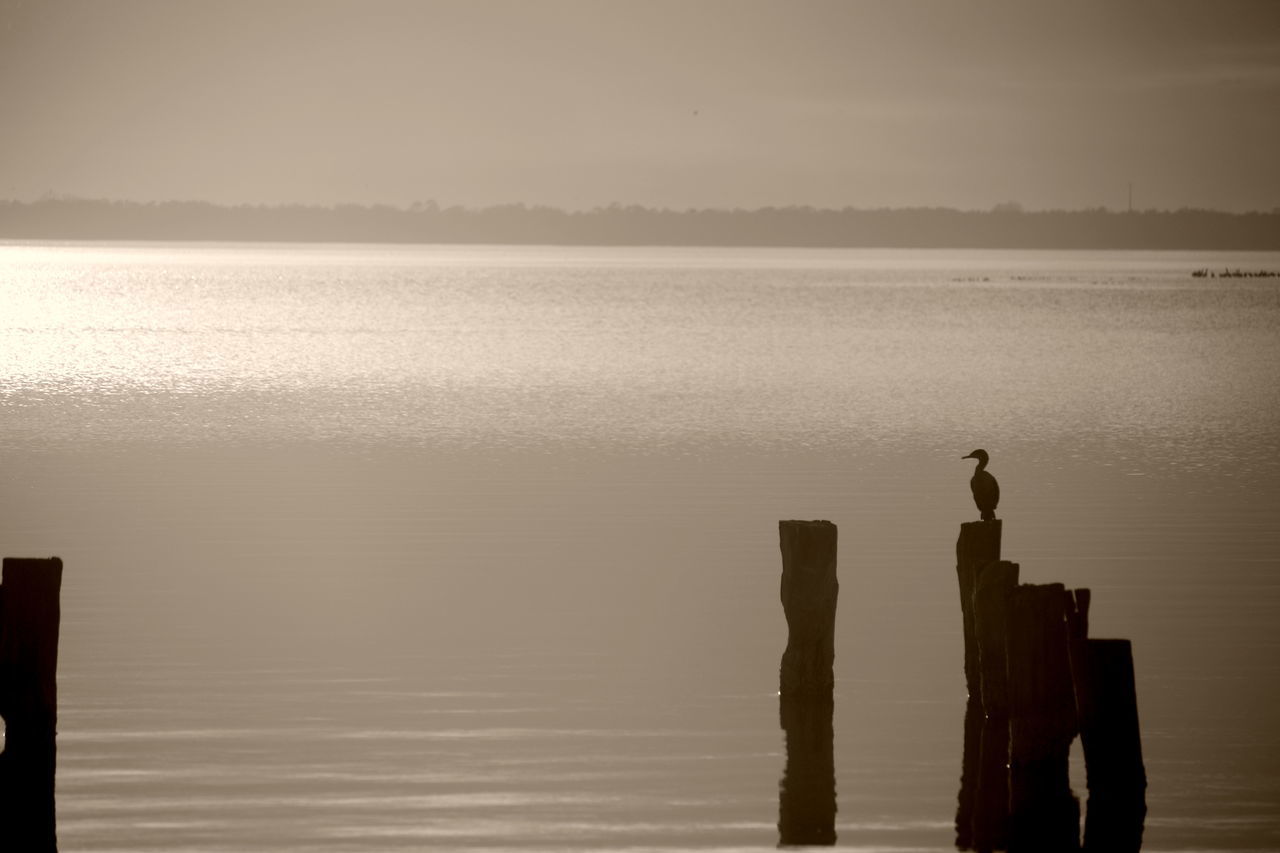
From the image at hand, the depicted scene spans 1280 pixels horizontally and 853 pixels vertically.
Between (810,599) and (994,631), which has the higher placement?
(810,599)

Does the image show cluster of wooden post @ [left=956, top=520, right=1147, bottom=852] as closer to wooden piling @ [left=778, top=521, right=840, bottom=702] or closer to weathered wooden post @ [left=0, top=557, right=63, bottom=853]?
wooden piling @ [left=778, top=521, right=840, bottom=702]

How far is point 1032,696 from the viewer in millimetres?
12242

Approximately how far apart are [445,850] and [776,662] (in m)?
5.29

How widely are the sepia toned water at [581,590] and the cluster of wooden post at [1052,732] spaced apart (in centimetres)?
28

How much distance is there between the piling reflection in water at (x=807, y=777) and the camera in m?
11.7

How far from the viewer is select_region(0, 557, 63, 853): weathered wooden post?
12000mm

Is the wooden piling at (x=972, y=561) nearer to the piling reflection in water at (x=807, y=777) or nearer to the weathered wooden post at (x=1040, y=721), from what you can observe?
the piling reflection in water at (x=807, y=777)

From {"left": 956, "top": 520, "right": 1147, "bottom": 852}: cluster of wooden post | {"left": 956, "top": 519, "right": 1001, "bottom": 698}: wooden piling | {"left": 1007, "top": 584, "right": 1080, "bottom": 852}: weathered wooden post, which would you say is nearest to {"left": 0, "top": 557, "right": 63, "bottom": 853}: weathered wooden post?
{"left": 956, "top": 520, "right": 1147, "bottom": 852}: cluster of wooden post

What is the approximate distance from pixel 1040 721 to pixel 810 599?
80.1 inches

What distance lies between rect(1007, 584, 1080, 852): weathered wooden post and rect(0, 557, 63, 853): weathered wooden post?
5.90m

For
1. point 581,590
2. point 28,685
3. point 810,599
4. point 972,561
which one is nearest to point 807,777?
point 810,599

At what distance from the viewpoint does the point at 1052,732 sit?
40.5ft

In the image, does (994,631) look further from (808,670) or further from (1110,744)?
(808,670)

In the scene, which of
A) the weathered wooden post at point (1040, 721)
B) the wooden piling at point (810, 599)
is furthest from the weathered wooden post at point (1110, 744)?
the wooden piling at point (810, 599)
